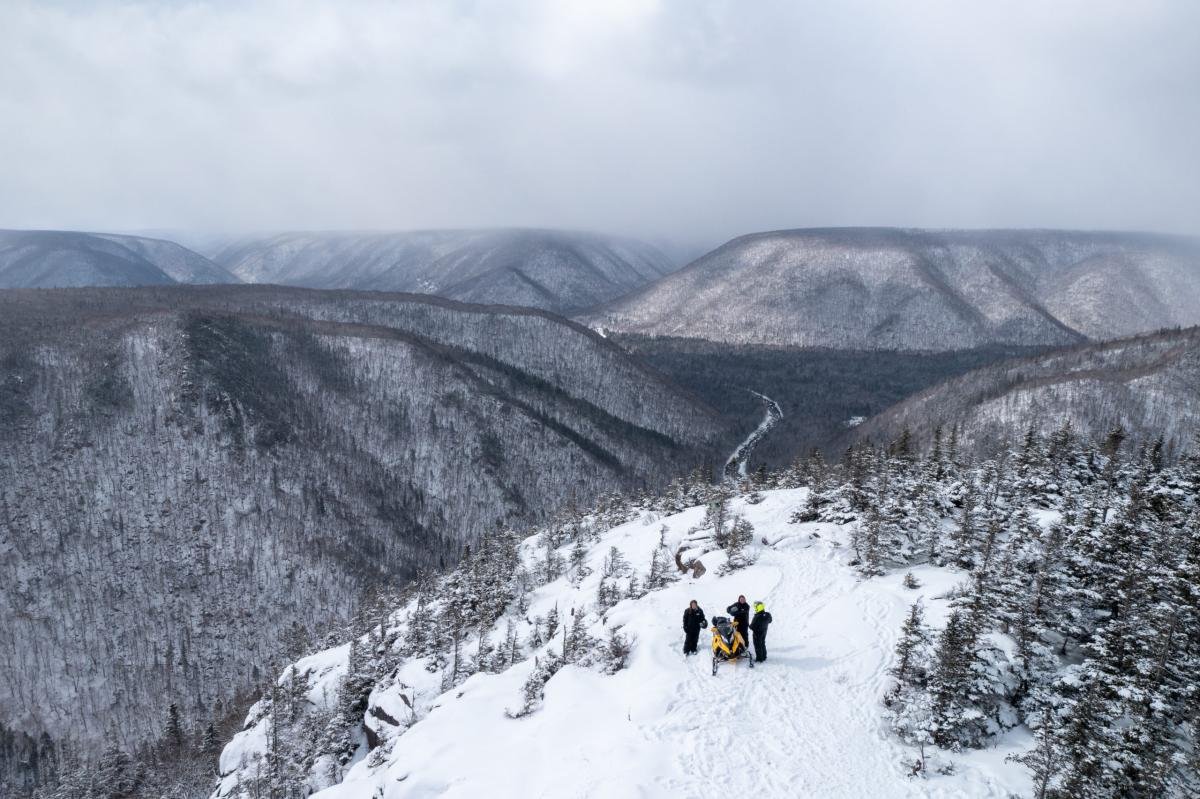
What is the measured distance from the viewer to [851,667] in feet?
77.7

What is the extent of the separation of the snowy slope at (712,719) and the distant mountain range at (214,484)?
92100 mm

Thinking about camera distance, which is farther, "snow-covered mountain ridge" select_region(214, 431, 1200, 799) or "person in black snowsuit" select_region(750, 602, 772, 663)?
"person in black snowsuit" select_region(750, 602, 772, 663)

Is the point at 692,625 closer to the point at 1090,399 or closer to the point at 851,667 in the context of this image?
the point at 851,667

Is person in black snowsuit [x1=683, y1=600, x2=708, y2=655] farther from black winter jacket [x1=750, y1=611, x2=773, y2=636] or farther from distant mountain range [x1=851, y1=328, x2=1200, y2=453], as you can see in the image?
distant mountain range [x1=851, y1=328, x2=1200, y2=453]

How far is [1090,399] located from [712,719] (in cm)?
14991

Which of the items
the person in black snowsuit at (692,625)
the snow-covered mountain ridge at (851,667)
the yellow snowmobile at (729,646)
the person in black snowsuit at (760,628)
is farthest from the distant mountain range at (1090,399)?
the person in black snowsuit at (692,625)

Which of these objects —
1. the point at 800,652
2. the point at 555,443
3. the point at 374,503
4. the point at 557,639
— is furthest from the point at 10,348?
the point at 800,652

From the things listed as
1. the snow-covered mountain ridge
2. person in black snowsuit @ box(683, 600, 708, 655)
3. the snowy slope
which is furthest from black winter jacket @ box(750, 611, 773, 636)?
person in black snowsuit @ box(683, 600, 708, 655)

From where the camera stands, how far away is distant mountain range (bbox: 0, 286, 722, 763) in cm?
10956

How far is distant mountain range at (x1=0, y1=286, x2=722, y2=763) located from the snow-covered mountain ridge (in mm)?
85031

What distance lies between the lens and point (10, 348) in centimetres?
14625

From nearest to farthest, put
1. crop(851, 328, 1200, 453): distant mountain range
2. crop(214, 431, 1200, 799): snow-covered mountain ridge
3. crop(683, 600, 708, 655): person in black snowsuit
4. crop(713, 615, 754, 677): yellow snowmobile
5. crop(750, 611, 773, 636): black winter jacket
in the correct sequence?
crop(214, 431, 1200, 799): snow-covered mountain ridge, crop(750, 611, 773, 636): black winter jacket, crop(713, 615, 754, 677): yellow snowmobile, crop(683, 600, 708, 655): person in black snowsuit, crop(851, 328, 1200, 453): distant mountain range

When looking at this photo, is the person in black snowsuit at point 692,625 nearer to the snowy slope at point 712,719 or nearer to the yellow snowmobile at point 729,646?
the snowy slope at point 712,719

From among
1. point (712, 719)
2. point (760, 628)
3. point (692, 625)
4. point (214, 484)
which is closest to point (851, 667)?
point (760, 628)
